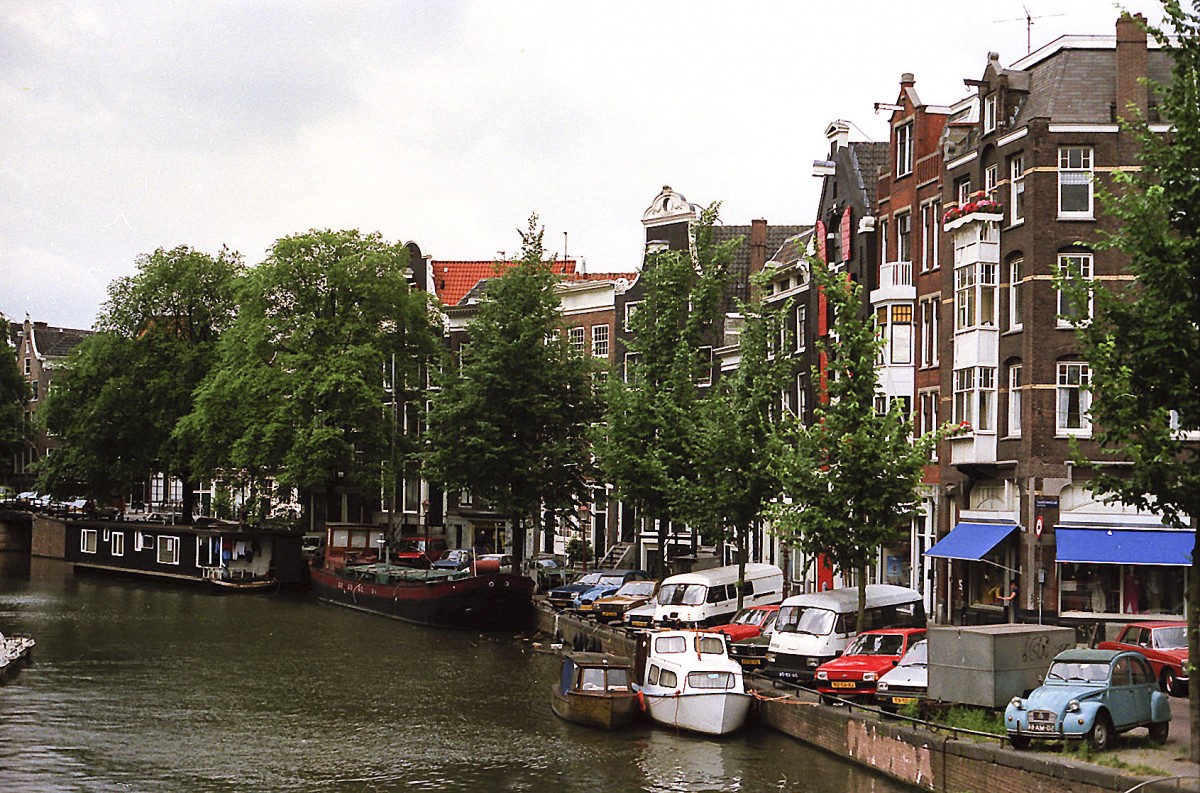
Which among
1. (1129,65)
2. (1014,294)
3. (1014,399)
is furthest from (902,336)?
(1129,65)

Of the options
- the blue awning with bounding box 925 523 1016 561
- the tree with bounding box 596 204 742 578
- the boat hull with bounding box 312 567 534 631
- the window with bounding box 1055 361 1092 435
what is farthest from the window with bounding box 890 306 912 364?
the boat hull with bounding box 312 567 534 631

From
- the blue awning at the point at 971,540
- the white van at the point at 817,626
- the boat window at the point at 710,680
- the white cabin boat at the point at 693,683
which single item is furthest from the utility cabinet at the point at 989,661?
the blue awning at the point at 971,540

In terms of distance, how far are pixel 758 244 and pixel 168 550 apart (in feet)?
135

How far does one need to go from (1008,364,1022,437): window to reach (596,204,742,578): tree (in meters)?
12.4

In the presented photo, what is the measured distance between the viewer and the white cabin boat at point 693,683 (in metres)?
36.4

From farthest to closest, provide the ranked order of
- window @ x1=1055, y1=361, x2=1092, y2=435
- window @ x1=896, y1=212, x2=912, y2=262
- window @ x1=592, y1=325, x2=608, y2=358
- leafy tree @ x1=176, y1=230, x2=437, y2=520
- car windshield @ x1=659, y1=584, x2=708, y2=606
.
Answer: window @ x1=592, y1=325, x2=608, y2=358
leafy tree @ x1=176, y1=230, x2=437, y2=520
window @ x1=896, y1=212, x2=912, y2=262
car windshield @ x1=659, y1=584, x2=708, y2=606
window @ x1=1055, y1=361, x2=1092, y2=435

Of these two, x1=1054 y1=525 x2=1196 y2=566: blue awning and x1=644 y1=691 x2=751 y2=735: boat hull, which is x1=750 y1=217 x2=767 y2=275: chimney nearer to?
x1=1054 y1=525 x2=1196 y2=566: blue awning

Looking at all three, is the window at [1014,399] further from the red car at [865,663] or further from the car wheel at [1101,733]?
the car wheel at [1101,733]

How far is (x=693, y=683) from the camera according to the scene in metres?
37.4

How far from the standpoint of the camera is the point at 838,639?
40.1 m

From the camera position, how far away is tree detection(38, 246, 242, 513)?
92625mm

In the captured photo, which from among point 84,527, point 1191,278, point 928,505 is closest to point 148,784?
point 1191,278

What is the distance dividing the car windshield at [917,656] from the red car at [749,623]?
8343 mm

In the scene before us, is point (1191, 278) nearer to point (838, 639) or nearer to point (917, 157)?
point (838, 639)
